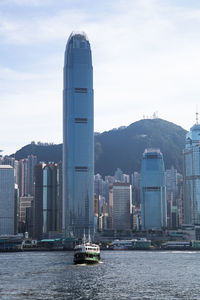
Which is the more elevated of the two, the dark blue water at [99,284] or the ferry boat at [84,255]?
the ferry boat at [84,255]

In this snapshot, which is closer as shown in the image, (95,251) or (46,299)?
(46,299)

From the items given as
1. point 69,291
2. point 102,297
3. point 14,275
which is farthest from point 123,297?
point 14,275

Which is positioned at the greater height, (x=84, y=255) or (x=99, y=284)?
(x=84, y=255)

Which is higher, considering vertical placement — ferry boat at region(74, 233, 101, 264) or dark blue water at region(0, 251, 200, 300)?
ferry boat at region(74, 233, 101, 264)

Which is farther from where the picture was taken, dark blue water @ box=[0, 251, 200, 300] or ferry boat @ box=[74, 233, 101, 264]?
ferry boat @ box=[74, 233, 101, 264]

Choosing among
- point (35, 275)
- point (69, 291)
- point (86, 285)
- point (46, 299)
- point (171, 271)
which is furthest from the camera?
point (171, 271)

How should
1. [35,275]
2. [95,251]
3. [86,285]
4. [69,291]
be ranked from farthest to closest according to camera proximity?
[95,251] < [35,275] < [86,285] < [69,291]

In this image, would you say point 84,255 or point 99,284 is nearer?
point 99,284

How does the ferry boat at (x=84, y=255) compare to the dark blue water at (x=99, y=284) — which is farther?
the ferry boat at (x=84, y=255)

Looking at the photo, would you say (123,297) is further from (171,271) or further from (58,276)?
(171,271)
